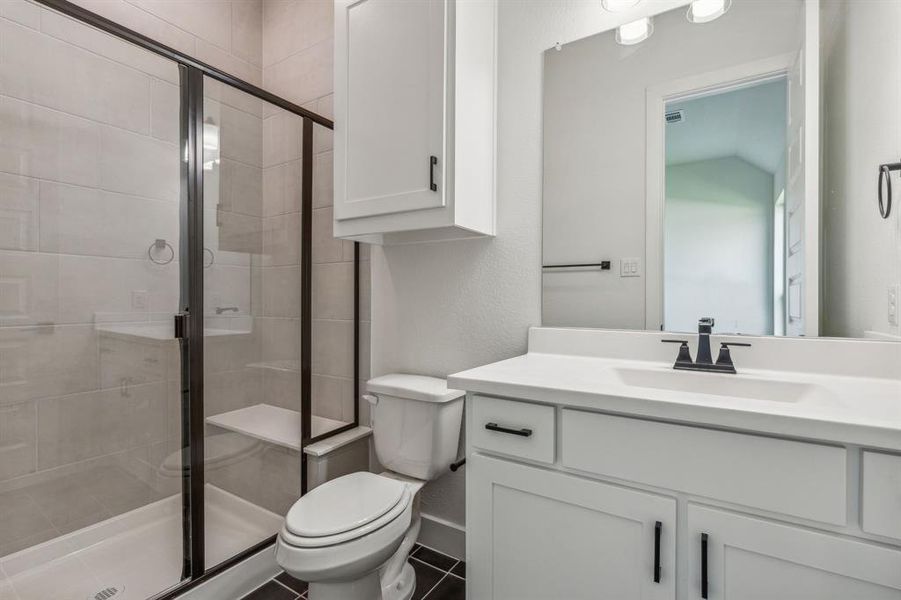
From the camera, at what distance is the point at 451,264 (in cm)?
177

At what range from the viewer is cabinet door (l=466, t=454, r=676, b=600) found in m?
0.87

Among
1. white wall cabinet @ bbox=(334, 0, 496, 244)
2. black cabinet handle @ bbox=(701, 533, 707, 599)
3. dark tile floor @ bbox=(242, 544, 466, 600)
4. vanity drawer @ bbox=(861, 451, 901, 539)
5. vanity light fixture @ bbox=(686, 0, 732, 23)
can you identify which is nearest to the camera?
vanity drawer @ bbox=(861, 451, 901, 539)

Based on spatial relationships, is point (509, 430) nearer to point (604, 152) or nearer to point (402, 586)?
point (402, 586)

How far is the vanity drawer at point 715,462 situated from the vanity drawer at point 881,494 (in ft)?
0.09

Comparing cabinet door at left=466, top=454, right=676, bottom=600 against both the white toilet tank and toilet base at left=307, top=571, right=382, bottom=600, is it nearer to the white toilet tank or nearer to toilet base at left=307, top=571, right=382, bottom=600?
toilet base at left=307, top=571, right=382, bottom=600

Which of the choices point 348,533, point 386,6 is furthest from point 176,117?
point 348,533

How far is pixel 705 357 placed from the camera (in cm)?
120

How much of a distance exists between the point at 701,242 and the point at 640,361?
42cm

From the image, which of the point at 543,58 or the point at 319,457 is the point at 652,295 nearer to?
the point at 543,58

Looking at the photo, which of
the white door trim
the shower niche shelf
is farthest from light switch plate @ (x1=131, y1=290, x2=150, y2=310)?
the white door trim

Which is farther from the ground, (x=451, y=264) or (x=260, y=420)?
(x=451, y=264)

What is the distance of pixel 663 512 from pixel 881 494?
0.34 m

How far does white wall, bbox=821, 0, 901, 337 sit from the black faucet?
281 millimetres

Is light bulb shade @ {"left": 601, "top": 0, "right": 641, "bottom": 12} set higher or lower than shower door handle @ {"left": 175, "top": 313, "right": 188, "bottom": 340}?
higher
